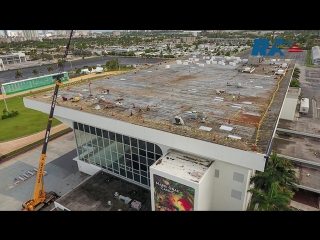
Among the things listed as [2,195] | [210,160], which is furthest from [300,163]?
[2,195]

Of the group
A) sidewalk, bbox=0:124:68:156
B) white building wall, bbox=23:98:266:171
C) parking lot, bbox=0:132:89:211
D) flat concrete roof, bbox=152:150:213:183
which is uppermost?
white building wall, bbox=23:98:266:171

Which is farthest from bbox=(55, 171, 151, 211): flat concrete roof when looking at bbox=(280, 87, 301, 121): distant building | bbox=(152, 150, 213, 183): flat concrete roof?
bbox=(280, 87, 301, 121): distant building

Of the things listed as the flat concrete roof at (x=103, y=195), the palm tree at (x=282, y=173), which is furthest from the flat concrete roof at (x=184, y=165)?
the palm tree at (x=282, y=173)

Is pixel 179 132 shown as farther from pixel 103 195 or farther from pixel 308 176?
pixel 308 176

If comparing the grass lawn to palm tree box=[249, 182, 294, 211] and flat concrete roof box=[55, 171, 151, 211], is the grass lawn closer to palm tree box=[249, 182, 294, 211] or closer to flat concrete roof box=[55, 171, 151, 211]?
flat concrete roof box=[55, 171, 151, 211]

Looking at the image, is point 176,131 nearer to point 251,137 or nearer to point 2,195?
point 251,137

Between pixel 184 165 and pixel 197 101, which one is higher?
pixel 197 101

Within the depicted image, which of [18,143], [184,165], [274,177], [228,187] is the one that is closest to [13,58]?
[18,143]
